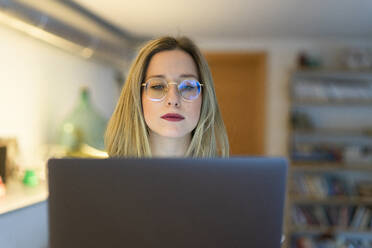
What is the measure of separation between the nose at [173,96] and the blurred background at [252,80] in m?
1.63

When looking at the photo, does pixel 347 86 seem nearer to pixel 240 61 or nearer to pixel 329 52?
pixel 329 52

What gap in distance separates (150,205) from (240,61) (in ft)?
12.6

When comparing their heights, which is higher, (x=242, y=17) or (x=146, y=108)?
(x=242, y=17)

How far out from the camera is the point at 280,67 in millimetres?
4047

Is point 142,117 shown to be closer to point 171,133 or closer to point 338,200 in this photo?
point 171,133

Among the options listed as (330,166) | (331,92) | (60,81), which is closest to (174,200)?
(60,81)

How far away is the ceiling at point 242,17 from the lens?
280cm

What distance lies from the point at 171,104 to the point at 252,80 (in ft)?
11.2

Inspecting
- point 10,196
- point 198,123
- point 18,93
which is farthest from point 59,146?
point 198,123

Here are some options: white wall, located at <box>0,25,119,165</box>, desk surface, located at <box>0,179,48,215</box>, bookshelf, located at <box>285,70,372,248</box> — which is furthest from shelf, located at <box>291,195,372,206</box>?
desk surface, located at <box>0,179,48,215</box>

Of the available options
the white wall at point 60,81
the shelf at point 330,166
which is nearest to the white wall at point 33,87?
the white wall at point 60,81

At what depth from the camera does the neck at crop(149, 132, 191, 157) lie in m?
1.14

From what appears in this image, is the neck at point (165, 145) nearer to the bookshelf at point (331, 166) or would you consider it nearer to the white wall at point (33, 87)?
the white wall at point (33, 87)

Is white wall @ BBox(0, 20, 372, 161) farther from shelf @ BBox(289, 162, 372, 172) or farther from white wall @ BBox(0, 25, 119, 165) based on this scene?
shelf @ BBox(289, 162, 372, 172)
